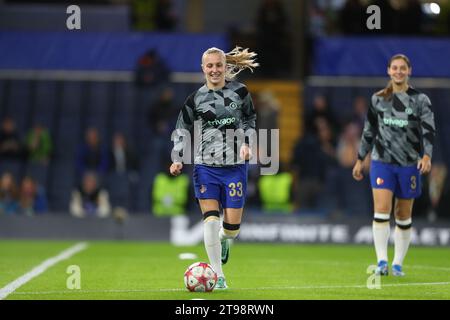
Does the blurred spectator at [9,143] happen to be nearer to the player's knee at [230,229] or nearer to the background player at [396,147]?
the background player at [396,147]

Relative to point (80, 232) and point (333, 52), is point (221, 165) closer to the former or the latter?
point (80, 232)

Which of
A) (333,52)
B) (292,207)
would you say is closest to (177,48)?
(333,52)

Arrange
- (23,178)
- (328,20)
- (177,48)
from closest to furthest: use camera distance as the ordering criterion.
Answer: (23,178)
(177,48)
(328,20)

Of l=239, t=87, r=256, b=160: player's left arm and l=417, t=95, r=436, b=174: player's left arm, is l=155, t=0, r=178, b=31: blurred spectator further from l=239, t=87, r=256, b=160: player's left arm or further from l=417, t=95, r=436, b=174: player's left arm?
l=239, t=87, r=256, b=160: player's left arm

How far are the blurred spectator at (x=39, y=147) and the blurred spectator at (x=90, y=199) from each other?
203 cm

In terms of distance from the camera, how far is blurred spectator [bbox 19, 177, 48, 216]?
2222 cm

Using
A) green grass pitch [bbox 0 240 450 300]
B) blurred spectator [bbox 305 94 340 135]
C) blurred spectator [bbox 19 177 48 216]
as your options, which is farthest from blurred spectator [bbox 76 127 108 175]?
blurred spectator [bbox 305 94 340 135]

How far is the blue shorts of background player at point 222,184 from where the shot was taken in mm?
10680

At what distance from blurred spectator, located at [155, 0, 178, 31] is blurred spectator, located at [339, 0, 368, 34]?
13.2 ft

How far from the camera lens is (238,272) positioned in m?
13.1

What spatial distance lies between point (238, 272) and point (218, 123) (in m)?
2.87

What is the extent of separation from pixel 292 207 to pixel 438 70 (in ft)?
17.8

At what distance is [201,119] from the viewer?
10797 millimetres

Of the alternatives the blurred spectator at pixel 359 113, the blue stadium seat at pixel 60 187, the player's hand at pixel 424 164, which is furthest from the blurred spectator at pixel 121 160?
the player's hand at pixel 424 164
